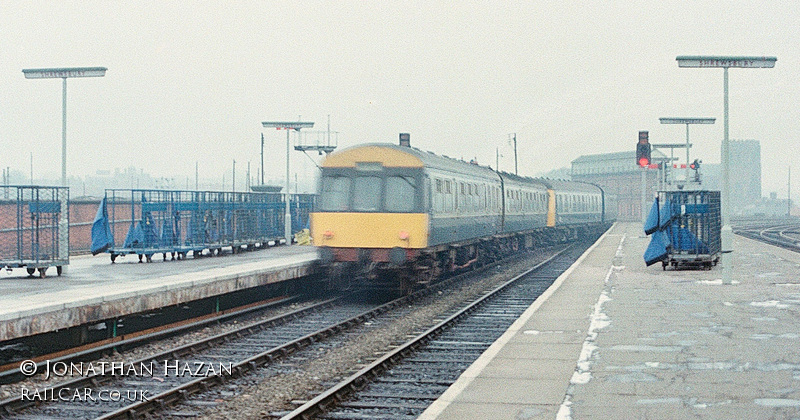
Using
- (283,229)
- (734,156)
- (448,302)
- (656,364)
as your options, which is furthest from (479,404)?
(734,156)

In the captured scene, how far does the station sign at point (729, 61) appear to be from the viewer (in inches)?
765

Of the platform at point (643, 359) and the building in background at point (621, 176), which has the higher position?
the building in background at point (621, 176)

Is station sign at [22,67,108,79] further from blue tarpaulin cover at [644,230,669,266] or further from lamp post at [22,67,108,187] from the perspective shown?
blue tarpaulin cover at [644,230,669,266]

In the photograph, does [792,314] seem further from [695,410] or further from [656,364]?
[695,410]

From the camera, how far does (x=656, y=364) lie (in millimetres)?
9891

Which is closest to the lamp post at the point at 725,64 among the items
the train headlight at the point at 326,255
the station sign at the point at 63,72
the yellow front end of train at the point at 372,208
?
the yellow front end of train at the point at 372,208

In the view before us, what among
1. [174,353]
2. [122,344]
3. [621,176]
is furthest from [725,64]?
[621,176]

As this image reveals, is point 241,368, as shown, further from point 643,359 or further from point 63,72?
point 63,72

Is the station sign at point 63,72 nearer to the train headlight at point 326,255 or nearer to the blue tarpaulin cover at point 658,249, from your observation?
the train headlight at point 326,255

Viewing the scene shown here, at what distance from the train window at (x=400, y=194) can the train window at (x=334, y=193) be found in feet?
3.11

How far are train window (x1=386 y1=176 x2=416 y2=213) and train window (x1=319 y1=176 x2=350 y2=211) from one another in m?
0.95

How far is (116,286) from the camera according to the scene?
1464 centimetres

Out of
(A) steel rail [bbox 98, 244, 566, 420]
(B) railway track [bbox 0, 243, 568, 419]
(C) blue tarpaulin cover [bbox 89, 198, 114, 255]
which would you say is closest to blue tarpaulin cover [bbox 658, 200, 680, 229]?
(A) steel rail [bbox 98, 244, 566, 420]

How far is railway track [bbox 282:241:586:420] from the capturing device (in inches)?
352
